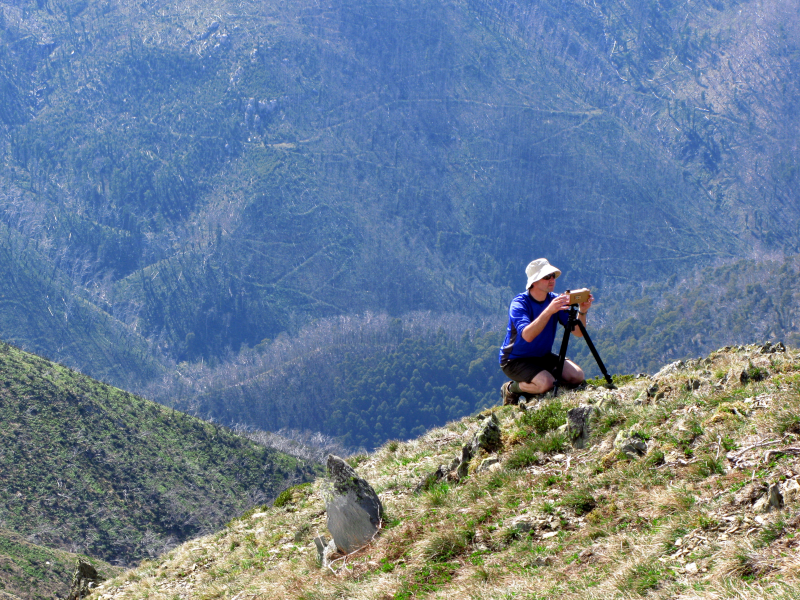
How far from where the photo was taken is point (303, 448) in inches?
6235

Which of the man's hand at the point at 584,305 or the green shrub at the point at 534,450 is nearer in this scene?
the green shrub at the point at 534,450

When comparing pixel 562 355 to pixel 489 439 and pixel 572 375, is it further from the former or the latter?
pixel 489 439

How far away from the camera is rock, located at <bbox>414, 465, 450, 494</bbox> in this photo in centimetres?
1038

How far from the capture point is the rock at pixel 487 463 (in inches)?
381

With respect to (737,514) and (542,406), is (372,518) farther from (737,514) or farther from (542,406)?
(737,514)

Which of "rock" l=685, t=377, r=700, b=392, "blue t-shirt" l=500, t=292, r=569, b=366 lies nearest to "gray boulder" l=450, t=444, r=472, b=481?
"blue t-shirt" l=500, t=292, r=569, b=366

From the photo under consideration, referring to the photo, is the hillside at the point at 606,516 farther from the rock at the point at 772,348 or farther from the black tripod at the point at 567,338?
the rock at the point at 772,348

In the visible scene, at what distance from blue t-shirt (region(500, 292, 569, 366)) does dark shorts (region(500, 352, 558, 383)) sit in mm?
85

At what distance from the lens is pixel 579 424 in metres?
9.48

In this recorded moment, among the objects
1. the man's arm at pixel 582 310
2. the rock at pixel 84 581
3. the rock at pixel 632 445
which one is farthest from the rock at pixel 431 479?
the rock at pixel 84 581

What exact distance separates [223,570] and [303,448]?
494ft

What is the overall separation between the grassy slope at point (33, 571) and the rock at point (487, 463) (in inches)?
1618

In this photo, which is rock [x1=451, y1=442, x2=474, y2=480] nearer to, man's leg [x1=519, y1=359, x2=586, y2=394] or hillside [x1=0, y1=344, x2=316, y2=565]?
man's leg [x1=519, y1=359, x2=586, y2=394]

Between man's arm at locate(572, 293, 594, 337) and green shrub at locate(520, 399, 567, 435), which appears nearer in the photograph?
green shrub at locate(520, 399, 567, 435)
